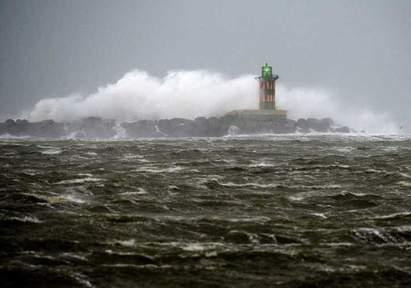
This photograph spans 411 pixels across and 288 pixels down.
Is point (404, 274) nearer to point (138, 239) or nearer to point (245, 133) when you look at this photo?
point (138, 239)

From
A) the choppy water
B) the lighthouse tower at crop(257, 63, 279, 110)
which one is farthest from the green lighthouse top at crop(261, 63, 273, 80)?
the choppy water

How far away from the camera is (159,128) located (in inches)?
5507

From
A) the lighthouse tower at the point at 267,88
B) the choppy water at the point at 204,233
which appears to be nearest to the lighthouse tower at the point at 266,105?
the lighthouse tower at the point at 267,88

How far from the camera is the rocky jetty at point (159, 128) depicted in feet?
422

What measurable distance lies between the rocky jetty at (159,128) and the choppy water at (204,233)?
360 ft

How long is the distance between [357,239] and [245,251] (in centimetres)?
227

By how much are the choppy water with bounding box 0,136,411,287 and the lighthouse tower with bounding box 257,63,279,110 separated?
105601mm

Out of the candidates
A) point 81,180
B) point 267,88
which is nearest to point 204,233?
point 81,180

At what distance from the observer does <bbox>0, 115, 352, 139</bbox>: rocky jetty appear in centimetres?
12850

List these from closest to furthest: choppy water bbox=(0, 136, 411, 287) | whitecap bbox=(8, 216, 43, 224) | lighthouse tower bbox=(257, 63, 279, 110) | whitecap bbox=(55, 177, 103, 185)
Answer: choppy water bbox=(0, 136, 411, 287) < whitecap bbox=(8, 216, 43, 224) < whitecap bbox=(55, 177, 103, 185) < lighthouse tower bbox=(257, 63, 279, 110)

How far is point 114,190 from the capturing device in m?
16.1

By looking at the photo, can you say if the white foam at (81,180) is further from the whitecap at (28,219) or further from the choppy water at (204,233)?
the whitecap at (28,219)

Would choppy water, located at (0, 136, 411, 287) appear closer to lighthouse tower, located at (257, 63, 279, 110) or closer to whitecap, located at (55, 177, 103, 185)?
whitecap, located at (55, 177, 103, 185)

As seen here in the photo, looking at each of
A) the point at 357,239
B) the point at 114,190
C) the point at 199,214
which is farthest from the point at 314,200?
the point at 114,190
